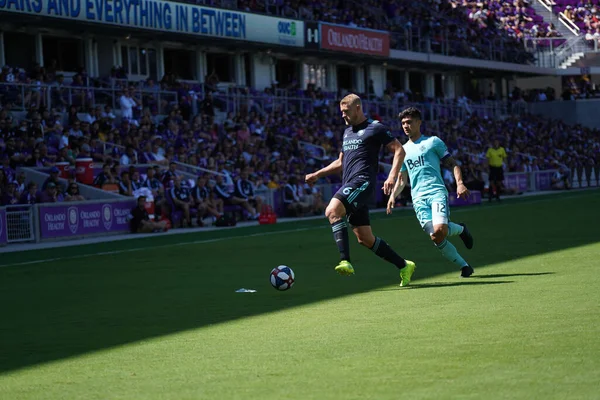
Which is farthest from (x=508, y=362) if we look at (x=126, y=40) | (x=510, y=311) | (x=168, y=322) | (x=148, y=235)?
(x=126, y=40)

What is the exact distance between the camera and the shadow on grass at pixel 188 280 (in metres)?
10.1

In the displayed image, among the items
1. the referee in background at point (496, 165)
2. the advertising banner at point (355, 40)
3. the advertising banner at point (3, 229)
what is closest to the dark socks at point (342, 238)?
the advertising banner at point (3, 229)

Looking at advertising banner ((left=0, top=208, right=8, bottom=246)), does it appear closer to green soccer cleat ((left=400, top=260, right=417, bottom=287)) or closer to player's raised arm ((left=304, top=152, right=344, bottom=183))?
player's raised arm ((left=304, top=152, right=344, bottom=183))

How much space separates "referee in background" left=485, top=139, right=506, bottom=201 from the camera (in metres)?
37.9

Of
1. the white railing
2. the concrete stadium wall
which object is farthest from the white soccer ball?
the white railing

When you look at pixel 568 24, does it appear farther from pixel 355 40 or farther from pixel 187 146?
pixel 187 146

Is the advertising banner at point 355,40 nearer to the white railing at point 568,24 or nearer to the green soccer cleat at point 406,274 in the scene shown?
the white railing at point 568,24

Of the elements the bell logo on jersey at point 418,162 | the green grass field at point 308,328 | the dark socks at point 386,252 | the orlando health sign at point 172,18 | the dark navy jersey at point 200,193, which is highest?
the orlando health sign at point 172,18

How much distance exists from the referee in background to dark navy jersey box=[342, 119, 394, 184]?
25616 mm

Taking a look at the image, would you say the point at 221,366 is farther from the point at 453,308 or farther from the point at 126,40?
the point at 126,40

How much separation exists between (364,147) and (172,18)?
85.4ft

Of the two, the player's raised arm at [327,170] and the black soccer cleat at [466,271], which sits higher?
the player's raised arm at [327,170]

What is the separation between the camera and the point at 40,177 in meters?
26.5

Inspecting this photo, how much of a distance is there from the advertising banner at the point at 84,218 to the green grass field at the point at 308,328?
6.27 metres
